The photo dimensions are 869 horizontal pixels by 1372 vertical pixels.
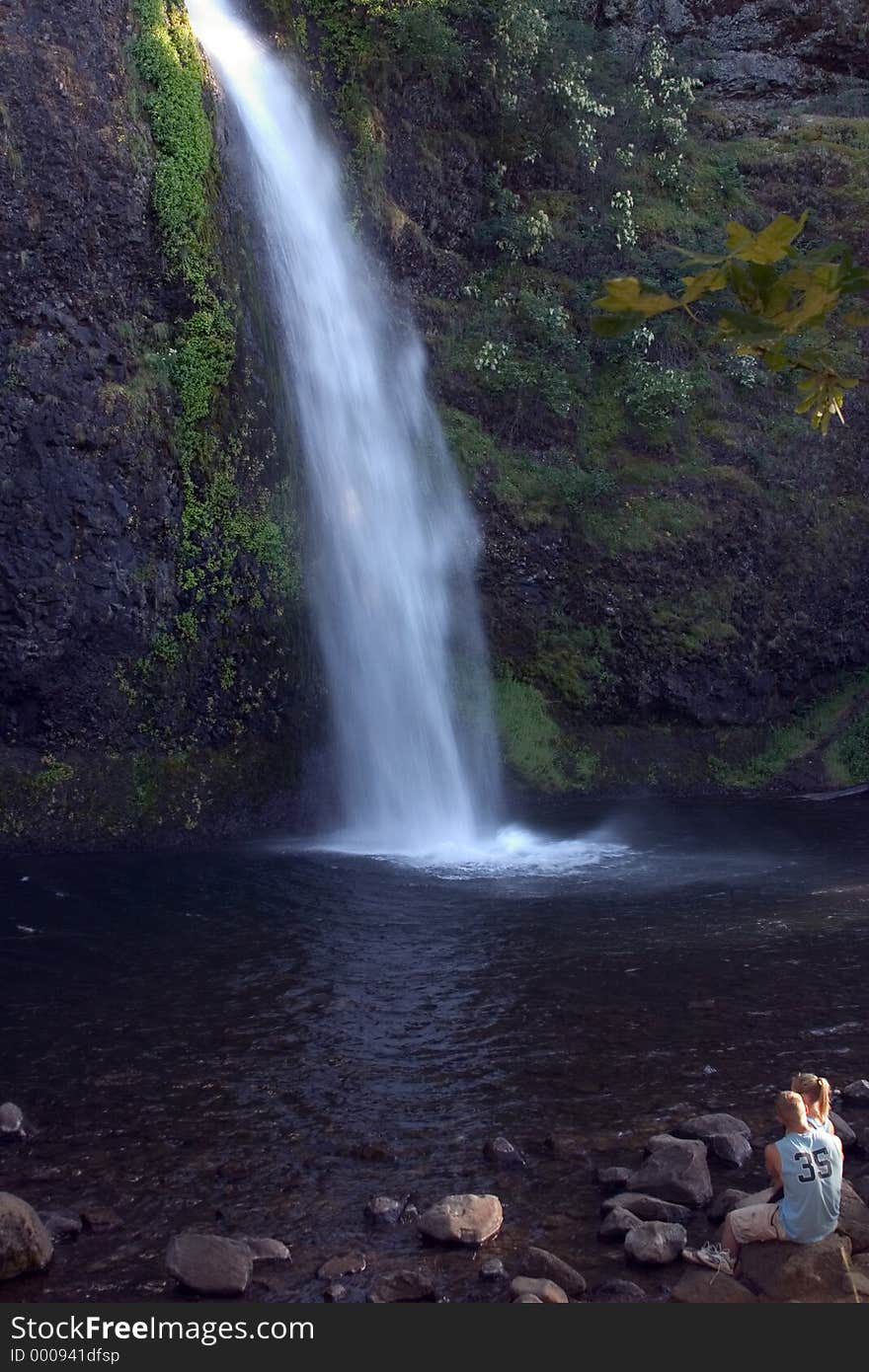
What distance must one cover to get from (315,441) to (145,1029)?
28.9 feet

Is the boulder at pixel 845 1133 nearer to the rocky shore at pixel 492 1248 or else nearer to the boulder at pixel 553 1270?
the rocky shore at pixel 492 1248

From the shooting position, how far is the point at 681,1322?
14.2 feet

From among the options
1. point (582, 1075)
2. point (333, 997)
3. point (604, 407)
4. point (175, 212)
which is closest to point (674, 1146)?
point (582, 1075)

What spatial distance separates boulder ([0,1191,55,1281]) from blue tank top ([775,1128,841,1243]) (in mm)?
2879

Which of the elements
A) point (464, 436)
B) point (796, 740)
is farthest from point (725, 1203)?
point (464, 436)

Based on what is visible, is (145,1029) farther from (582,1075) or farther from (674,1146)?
(674,1146)

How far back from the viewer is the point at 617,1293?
4672mm

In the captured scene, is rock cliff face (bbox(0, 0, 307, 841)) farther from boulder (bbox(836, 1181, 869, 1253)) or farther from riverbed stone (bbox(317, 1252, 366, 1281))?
boulder (bbox(836, 1181, 869, 1253))

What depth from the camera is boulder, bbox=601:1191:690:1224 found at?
17.4ft

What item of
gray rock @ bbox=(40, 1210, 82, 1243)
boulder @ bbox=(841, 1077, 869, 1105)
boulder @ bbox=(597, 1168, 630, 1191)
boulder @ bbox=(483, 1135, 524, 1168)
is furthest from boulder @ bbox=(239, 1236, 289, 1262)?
boulder @ bbox=(841, 1077, 869, 1105)

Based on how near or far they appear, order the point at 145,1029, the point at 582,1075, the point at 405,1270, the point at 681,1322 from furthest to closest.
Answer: the point at 145,1029 < the point at 582,1075 < the point at 405,1270 < the point at 681,1322

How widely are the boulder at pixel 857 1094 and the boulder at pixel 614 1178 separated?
1.52m

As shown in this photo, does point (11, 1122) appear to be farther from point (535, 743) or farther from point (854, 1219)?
point (535, 743)

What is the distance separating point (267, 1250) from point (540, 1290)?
45.2 inches
